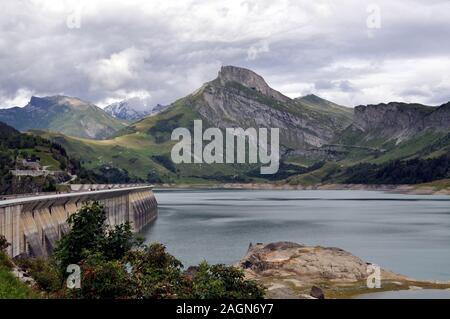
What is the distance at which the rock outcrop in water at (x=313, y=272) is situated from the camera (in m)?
82.6

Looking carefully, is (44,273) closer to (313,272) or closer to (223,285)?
(223,285)

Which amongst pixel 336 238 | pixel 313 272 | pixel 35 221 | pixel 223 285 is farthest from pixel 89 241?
pixel 336 238

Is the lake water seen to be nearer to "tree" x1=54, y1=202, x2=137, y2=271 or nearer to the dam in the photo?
the dam

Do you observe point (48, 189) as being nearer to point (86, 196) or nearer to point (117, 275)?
point (86, 196)

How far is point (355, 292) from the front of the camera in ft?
262

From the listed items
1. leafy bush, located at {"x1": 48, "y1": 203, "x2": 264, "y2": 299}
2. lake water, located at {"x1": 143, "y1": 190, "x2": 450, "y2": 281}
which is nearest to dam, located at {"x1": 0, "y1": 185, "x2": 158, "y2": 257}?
leafy bush, located at {"x1": 48, "y1": 203, "x2": 264, "y2": 299}

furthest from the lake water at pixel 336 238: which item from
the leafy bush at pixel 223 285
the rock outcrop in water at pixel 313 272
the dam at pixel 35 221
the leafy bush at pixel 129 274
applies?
the leafy bush at pixel 223 285

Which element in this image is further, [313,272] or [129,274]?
[313,272]

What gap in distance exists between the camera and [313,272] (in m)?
93.2

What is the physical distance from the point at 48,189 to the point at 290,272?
107m

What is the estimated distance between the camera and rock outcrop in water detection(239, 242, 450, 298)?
82.6 m

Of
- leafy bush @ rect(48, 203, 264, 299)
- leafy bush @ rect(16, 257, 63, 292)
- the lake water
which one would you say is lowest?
the lake water
